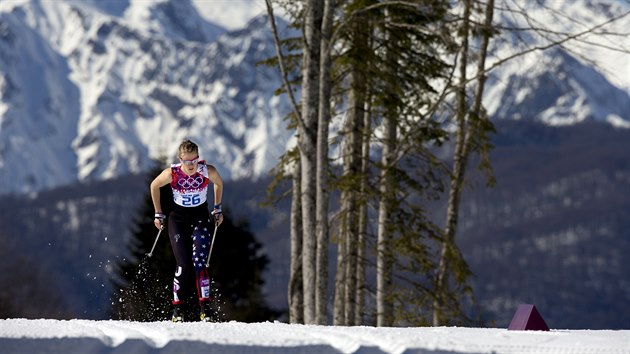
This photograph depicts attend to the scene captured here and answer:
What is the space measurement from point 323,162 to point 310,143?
31cm

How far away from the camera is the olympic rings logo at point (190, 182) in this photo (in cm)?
1067

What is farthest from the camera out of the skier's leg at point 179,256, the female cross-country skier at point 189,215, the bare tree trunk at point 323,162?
the bare tree trunk at point 323,162

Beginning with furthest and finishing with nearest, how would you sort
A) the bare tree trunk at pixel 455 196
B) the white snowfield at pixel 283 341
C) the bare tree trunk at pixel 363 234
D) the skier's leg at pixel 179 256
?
the bare tree trunk at pixel 455 196, the bare tree trunk at pixel 363 234, the skier's leg at pixel 179 256, the white snowfield at pixel 283 341

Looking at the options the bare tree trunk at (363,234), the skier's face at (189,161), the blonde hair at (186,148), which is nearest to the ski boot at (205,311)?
the skier's face at (189,161)

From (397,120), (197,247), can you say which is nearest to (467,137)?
(397,120)

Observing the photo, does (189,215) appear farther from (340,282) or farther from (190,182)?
(340,282)

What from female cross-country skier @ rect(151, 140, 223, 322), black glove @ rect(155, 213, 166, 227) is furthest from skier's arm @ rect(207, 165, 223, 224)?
black glove @ rect(155, 213, 166, 227)

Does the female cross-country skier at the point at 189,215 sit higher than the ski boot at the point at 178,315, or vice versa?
the female cross-country skier at the point at 189,215

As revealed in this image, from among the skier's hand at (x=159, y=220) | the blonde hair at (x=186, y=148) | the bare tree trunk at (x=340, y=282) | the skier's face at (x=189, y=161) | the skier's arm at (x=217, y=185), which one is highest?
the blonde hair at (x=186, y=148)

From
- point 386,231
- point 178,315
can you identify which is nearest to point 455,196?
point 386,231

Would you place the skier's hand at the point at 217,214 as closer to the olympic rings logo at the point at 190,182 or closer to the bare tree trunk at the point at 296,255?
the olympic rings logo at the point at 190,182

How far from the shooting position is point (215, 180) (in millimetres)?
10781

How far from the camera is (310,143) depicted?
14.7 m

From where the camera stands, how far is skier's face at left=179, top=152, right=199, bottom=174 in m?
10.5
